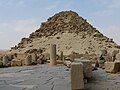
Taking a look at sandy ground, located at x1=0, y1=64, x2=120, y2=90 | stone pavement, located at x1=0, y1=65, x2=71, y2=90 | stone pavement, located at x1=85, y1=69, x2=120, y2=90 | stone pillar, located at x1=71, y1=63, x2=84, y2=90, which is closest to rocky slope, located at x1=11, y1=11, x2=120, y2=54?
stone pavement, located at x1=0, y1=65, x2=71, y2=90

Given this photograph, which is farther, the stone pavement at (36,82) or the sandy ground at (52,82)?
the stone pavement at (36,82)

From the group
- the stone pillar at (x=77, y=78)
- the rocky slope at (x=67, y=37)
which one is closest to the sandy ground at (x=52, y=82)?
the stone pillar at (x=77, y=78)

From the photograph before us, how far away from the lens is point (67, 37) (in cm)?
5612

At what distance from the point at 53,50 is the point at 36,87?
10.7 metres

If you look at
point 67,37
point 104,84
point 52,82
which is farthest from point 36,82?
point 67,37

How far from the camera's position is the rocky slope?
48406 mm

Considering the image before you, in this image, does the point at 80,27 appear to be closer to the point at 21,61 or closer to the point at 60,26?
the point at 60,26

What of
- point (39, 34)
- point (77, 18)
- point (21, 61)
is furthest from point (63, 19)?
point (21, 61)

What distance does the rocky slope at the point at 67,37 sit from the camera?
4841 cm

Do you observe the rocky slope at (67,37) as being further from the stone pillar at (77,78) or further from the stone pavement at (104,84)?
the stone pillar at (77,78)

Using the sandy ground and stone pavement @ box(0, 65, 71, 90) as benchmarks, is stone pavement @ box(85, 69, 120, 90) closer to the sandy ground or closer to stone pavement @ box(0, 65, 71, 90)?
the sandy ground

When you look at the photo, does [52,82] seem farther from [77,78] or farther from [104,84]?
[77,78]

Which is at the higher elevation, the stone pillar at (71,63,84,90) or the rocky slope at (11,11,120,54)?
the rocky slope at (11,11,120,54)

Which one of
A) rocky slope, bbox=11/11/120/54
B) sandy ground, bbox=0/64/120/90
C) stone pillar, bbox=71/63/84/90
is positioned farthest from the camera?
rocky slope, bbox=11/11/120/54
